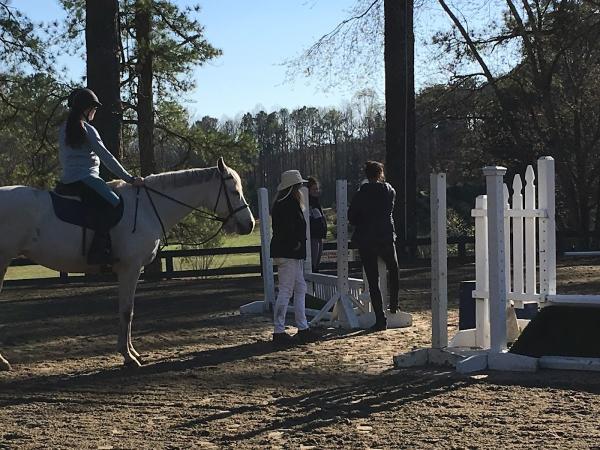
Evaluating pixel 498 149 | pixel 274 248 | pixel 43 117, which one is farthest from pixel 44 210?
pixel 498 149

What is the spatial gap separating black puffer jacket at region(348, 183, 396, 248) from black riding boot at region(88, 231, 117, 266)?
3287 millimetres

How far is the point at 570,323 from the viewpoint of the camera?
25.9 feet

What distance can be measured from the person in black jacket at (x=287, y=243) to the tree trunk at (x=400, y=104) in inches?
438

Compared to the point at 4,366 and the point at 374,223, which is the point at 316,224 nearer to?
the point at 374,223

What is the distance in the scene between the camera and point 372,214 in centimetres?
1028

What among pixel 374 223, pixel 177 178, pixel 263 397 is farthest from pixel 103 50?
pixel 263 397

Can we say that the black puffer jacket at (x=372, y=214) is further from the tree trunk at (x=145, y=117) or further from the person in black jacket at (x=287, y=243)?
the tree trunk at (x=145, y=117)

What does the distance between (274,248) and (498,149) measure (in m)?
25.0

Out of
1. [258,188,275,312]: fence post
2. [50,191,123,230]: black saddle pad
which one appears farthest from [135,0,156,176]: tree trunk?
[50,191,123,230]: black saddle pad

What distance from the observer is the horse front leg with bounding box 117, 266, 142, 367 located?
841 cm

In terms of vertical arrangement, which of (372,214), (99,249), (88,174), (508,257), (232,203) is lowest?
(508,257)

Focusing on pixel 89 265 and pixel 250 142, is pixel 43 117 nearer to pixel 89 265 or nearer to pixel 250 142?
pixel 250 142

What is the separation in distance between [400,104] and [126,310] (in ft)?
42.8

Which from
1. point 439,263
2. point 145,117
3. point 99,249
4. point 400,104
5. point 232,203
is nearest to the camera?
point 439,263
